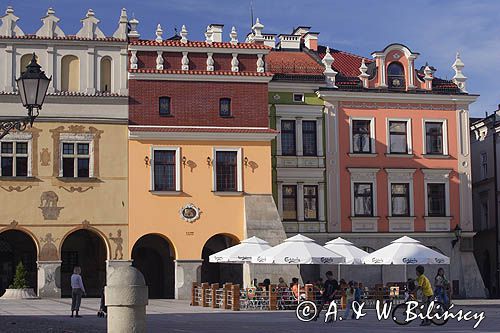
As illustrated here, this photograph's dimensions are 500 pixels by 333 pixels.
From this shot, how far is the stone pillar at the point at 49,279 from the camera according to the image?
40156 millimetres

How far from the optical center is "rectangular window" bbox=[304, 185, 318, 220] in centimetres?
4531

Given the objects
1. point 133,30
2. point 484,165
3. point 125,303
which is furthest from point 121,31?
point 125,303

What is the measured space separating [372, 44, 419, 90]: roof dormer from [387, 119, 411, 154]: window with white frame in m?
1.70

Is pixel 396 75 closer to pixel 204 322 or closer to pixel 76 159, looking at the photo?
pixel 76 159

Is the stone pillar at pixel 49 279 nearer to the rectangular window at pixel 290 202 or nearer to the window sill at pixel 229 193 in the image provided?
the window sill at pixel 229 193

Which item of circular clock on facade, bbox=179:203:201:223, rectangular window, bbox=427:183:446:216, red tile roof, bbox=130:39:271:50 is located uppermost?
red tile roof, bbox=130:39:271:50

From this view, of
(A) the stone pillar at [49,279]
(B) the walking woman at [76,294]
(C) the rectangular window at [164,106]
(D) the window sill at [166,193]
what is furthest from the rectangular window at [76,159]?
(B) the walking woman at [76,294]

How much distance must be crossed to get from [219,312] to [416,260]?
24.4 ft

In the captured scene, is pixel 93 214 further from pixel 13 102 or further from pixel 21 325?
pixel 21 325

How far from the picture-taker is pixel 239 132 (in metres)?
42.3

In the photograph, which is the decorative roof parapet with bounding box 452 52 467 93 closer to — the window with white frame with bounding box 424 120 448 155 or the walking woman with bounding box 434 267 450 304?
the window with white frame with bounding box 424 120 448 155

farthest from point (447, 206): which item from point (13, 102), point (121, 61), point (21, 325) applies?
point (21, 325)

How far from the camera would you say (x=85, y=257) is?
4516cm

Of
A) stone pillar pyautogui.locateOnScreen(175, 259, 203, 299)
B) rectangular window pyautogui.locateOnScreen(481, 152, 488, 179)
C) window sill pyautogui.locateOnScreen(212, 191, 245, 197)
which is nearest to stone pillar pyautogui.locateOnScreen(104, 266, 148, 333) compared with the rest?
stone pillar pyautogui.locateOnScreen(175, 259, 203, 299)
